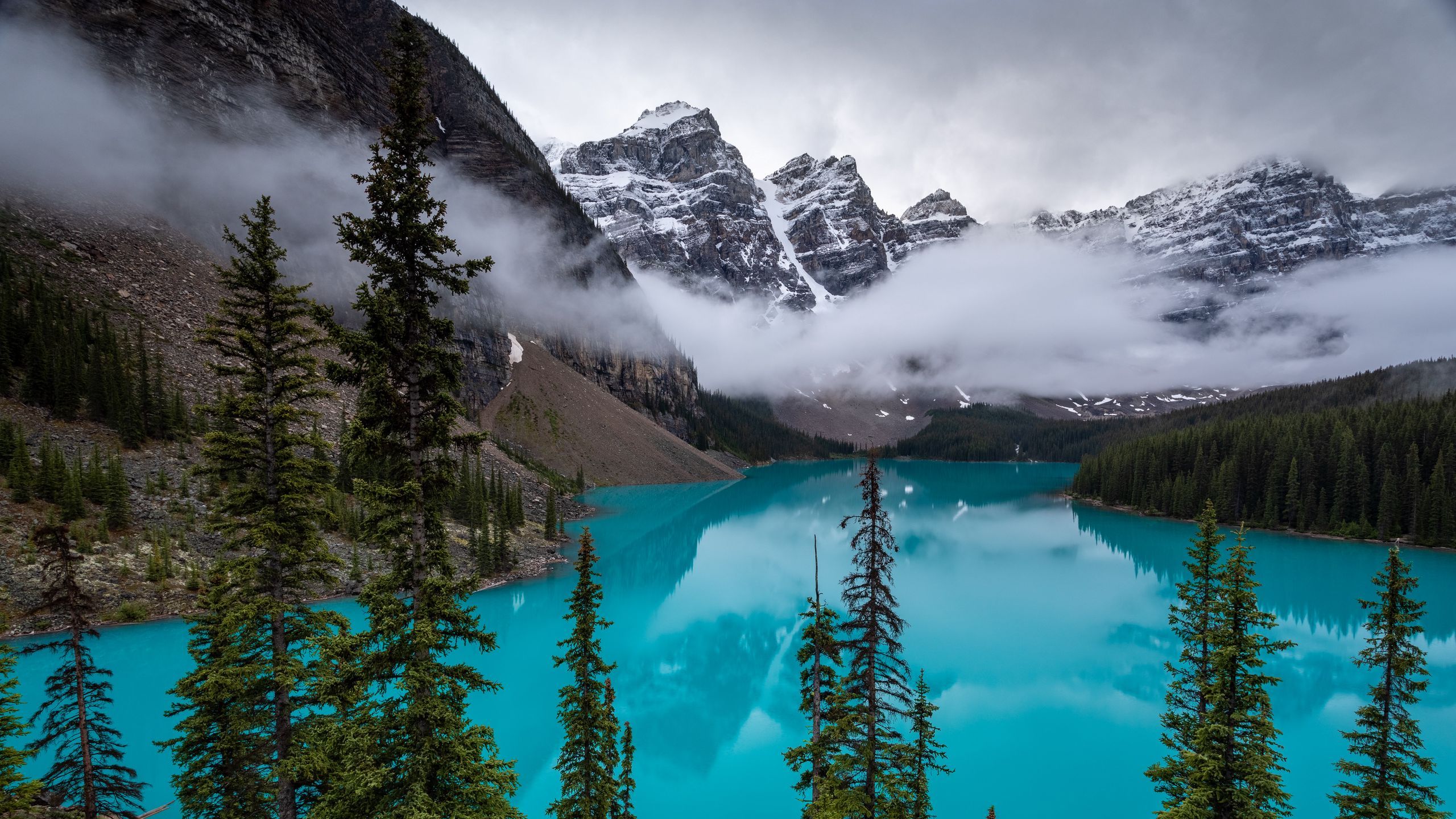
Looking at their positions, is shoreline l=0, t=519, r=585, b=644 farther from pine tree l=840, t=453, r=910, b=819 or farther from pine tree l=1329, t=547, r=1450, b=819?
pine tree l=1329, t=547, r=1450, b=819

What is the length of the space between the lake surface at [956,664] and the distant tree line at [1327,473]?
261 inches

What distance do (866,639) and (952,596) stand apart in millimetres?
33980

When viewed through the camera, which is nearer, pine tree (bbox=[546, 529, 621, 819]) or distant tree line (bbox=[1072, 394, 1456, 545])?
pine tree (bbox=[546, 529, 621, 819])

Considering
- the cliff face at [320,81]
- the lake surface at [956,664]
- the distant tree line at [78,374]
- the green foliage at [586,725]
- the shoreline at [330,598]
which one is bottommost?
the lake surface at [956,664]

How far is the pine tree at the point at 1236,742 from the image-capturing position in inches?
374

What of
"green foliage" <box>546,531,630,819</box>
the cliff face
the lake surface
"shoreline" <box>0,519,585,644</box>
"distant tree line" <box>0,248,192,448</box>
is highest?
the cliff face

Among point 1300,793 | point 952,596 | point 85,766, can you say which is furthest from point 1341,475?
point 85,766

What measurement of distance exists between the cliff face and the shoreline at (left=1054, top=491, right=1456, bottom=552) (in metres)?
96.4

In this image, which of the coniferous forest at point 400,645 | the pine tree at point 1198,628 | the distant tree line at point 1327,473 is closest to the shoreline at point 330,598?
the coniferous forest at point 400,645

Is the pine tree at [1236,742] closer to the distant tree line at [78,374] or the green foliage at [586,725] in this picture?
the green foliage at [586,725]

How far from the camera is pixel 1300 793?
19.0 metres

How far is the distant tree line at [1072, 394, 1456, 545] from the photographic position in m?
60.1

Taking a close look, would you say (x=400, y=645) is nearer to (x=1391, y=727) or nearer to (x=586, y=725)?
(x=586, y=725)

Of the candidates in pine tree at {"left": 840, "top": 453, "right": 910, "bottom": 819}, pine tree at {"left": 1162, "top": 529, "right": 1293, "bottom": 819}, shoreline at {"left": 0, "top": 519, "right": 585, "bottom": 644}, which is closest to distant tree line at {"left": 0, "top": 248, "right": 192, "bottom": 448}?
shoreline at {"left": 0, "top": 519, "right": 585, "bottom": 644}
